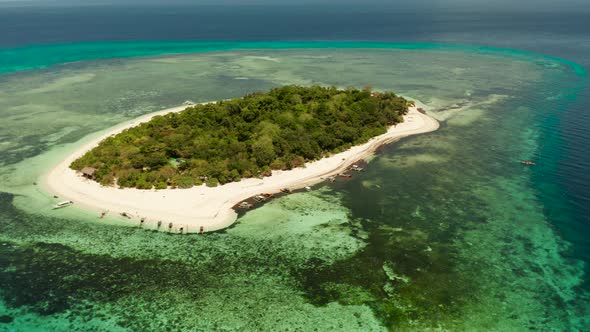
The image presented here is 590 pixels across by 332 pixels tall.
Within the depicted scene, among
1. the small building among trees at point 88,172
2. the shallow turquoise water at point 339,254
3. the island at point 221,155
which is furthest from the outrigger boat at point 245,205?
the small building among trees at point 88,172

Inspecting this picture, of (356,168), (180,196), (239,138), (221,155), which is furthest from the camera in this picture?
(239,138)

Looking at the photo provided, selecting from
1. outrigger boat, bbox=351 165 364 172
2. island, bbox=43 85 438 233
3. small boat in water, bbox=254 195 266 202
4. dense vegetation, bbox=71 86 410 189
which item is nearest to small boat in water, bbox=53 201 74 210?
island, bbox=43 85 438 233

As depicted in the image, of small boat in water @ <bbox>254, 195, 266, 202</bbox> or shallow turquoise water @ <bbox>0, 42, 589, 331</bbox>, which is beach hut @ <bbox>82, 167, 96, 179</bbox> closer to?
shallow turquoise water @ <bbox>0, 42, 589, 331</bbox>

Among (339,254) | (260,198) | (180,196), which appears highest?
(180,196)

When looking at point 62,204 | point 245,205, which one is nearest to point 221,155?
point 245,205

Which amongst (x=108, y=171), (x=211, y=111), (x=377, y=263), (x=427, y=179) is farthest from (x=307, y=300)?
(x=211, y=111)

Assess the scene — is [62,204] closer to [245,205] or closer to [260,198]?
[245,205]

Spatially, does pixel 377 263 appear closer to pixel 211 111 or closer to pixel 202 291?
pixel 202 291
